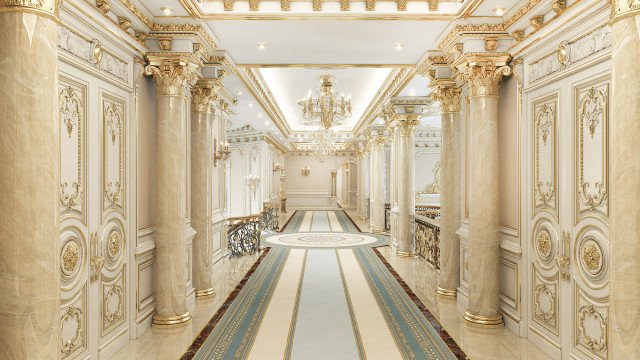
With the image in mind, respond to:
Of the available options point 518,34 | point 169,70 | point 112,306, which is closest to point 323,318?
point 112,306

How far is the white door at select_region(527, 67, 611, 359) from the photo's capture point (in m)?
3.17

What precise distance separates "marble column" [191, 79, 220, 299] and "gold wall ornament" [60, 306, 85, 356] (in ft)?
7.43

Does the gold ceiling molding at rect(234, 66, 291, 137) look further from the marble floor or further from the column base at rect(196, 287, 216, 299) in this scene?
the marble floor

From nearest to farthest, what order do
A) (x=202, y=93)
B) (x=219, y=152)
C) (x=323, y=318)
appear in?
(x=323, y=318) < (x=202, y=93) < (x=219, y=152)

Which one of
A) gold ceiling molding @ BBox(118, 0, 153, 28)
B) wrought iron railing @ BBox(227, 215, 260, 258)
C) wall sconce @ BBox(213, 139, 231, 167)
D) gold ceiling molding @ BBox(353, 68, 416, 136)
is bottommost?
wrought iron railing @ BBox(227, 215, 260, 258)

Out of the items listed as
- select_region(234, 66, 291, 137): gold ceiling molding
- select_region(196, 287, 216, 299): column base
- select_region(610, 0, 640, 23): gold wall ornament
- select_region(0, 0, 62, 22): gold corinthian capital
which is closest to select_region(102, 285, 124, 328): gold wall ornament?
select_region(196, 287, 216, 299): column base

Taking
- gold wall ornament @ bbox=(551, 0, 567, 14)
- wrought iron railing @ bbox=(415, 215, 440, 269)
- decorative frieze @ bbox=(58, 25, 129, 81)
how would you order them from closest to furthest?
decorative frieze @ bbox=(58, 25, 129, 81) < gold wall ornament @ bbox=(551, 0, 567, 14) < wrought iron railing @ bbox=(415, 215, 440, 269)

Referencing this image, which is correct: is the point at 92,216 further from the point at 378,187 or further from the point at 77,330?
the point at 378,187

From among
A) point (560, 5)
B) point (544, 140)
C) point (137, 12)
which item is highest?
point (137, 12)

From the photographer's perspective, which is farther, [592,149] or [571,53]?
[571,53]

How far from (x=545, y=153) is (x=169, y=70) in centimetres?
399

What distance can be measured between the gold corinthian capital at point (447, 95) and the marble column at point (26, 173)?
4.64 meters

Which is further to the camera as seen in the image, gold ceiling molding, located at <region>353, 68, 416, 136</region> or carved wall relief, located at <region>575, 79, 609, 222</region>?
gold ceiling molding, located at <region>353, 68, 416, 136</region>

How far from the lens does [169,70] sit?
4.41 meters
